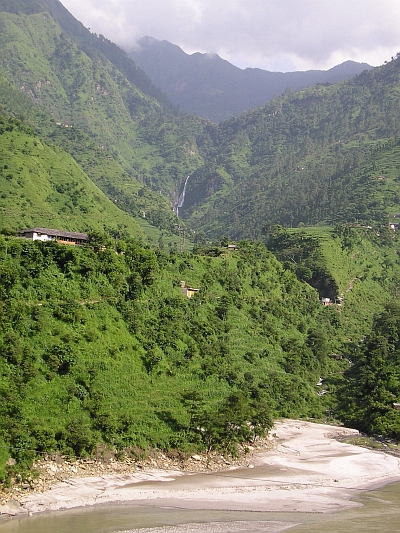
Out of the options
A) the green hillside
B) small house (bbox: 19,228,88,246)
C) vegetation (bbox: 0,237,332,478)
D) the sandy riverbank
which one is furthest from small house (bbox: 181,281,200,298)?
the green hillside

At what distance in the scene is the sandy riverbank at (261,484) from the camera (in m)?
31.6

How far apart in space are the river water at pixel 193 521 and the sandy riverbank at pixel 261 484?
659 mm

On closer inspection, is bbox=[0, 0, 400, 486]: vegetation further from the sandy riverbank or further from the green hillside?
the sandy riverbank

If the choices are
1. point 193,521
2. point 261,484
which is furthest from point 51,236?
point 193,521

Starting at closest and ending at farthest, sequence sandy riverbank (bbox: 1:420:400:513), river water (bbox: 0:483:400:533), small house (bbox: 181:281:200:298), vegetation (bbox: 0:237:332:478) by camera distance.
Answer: river water (bbox: 0:483:400:533) → sandy riverbank (bbox: 1:420:400:513) → vegetation (bbox: 0:237:332:478) → small house (bbox: 181:281:200:298)

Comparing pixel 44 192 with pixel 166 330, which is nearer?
pixel 166 330

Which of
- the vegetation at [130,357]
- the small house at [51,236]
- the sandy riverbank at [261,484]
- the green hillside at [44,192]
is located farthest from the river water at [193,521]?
the green hillside at [44,192]

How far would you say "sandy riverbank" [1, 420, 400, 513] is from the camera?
3159 cm

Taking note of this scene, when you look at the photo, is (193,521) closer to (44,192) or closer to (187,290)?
(187,290)

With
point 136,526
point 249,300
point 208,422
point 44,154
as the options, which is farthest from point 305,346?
point 44,154

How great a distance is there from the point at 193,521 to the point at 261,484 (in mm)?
7361

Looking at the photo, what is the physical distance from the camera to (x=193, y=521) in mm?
30125

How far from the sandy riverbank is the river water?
2.16 feet

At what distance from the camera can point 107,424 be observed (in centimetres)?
3641
